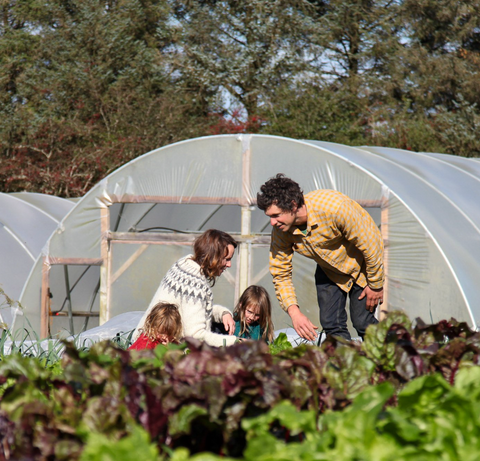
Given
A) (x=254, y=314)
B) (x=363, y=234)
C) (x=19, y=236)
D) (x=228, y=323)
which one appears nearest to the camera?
(x=363, y=234)

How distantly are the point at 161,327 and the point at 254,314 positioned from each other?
1568 mm

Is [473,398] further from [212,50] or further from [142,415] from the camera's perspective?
[212,50]

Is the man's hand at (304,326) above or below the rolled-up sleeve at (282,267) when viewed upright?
below

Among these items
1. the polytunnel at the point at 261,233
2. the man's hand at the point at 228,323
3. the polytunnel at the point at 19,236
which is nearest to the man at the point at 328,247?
the man's hand at the point at 228,323

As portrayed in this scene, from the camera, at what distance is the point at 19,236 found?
9422 mm

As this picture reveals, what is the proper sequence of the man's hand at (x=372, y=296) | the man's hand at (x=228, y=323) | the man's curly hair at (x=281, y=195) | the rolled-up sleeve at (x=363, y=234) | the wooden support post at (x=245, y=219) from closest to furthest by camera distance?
the man's curly hair at (x=281, y=195) → the rolled-up sleeve at (x=363, y=234) → the man's hand at (x=372, y=296) → the man's hand at (x=228, y=323) → the wooden support post at (x=245, y=219)

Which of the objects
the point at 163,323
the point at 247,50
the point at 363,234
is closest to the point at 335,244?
the point at 363,234

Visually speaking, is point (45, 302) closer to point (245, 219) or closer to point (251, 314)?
point (245, 219)

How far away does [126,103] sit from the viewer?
17.5 meters

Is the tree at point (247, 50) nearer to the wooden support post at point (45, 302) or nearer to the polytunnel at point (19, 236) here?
the polytunnel at point (19, 236)

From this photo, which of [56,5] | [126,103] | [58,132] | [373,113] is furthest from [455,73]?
[56,5]

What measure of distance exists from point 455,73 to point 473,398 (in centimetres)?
1728

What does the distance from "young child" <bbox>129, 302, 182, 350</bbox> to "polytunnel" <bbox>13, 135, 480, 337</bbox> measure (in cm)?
283

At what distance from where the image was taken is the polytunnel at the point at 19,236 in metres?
8.73
